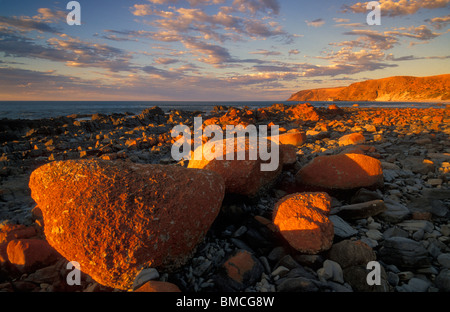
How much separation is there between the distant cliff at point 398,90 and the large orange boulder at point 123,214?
91.8 meters

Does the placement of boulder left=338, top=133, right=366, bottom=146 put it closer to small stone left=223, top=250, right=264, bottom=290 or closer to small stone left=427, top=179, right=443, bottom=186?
small stone left=427, top=179, right=443, bottom=186

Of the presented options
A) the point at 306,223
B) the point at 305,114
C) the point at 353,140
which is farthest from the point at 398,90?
the point at 306,223

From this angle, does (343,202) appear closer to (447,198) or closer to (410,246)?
Answer: (410,246)

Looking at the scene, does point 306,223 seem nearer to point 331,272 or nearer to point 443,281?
point 331,272

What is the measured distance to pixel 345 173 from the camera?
352 cm

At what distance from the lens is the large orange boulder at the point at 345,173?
3.47 meters

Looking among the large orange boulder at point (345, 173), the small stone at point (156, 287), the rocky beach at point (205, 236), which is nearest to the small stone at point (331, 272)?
the rocky beach at point (205, 236)

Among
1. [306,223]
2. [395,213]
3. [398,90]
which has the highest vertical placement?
[398,90]

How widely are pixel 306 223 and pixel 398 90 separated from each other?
117 metres

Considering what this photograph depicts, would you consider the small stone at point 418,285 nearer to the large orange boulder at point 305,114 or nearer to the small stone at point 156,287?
the small stone at point 156,287

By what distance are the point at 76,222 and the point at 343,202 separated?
350cm

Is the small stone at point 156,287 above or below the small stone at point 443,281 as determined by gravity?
above
